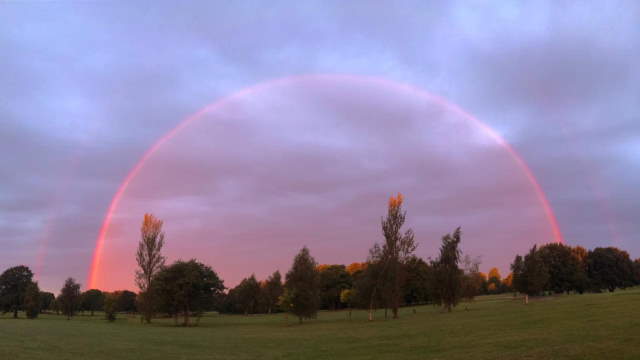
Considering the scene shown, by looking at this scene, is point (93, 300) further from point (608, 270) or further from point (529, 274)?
point (608, 270)

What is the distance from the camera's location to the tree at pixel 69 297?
118m

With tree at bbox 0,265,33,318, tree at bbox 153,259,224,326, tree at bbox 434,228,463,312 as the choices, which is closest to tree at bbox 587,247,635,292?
tree at bbox 434,228,463,312

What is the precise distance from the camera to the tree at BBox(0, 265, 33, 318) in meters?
119

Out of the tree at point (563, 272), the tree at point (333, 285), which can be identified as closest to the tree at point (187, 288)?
the tree at point (333, 285)

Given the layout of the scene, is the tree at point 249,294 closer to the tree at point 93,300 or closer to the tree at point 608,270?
the tree at point 93,300

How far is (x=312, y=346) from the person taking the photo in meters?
35.1

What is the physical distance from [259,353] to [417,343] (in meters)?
10.6

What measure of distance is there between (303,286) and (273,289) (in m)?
54.4

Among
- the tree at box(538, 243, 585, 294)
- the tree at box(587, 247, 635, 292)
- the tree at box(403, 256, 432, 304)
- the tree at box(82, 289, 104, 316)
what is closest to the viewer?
the tree at box(538, 243, 585, 294)

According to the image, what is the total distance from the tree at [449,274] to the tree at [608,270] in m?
74.8

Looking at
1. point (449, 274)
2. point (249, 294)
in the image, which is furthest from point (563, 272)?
point (249, 294)

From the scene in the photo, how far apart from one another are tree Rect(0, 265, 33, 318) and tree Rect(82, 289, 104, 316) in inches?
1203

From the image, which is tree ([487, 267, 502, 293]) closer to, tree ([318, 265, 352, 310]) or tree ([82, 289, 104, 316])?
tree ([318, 265, 352, 310])

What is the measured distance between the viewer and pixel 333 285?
149000 mm
